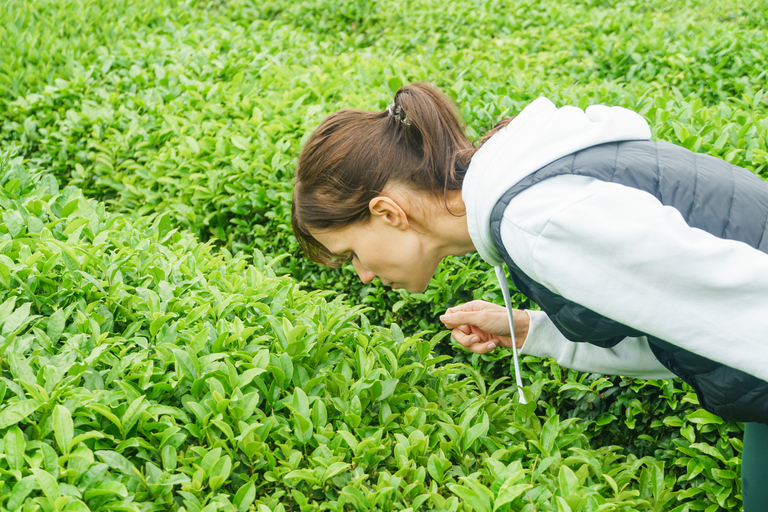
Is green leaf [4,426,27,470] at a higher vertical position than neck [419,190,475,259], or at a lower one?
lower

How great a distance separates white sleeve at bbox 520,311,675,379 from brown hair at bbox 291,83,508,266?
637mm

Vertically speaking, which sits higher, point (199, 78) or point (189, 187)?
point (199, 78)

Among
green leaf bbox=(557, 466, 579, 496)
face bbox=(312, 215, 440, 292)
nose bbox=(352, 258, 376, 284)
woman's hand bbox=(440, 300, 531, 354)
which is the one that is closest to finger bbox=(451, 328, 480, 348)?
woman's hand bbox=(440, 300, 531, 354)

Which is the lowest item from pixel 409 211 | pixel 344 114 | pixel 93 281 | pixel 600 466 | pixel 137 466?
pixel 600 466

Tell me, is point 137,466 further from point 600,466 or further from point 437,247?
point 600,466

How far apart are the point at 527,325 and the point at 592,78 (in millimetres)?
2891

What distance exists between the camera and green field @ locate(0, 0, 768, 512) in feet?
5.26

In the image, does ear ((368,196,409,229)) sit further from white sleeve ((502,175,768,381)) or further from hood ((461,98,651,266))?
white sleeve ((502,175,768,381))

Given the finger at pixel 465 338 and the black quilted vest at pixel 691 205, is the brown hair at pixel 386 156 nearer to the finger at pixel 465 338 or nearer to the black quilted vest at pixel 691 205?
the black quilted vest at pixel 691 205

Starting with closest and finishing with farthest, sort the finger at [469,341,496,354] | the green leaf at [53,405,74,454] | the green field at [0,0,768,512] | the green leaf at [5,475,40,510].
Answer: the green leaf at [5,475,40,510]
the green leaf at [53,405,74,454]
the green field at [0,0,768,512]
the finger at [469,341,496,354]

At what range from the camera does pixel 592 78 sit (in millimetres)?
4516

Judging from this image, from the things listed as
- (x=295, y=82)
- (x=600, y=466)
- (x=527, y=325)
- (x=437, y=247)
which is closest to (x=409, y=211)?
(x=437, y=247)

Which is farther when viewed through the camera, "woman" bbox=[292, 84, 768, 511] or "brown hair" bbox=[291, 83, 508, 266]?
"brown hair" bbox=[291, 83, 508, 266]

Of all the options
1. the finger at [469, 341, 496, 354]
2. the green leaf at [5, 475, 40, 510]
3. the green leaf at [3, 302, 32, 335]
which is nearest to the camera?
the green leaf at [5, 475, 40, 510]
